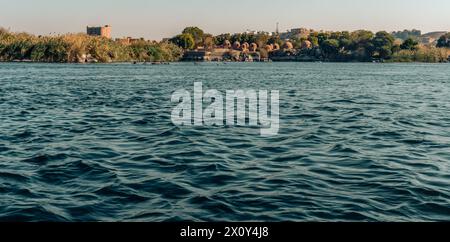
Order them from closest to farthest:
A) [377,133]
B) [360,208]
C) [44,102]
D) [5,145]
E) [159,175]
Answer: [360,208] < [159,175] < [5,145] < [377,133] < [44,102]

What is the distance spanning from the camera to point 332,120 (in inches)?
1078

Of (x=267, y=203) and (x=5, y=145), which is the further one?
(x=5, y=145)

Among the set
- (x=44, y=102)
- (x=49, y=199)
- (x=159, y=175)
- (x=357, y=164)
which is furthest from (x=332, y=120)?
(x=44, y=102)

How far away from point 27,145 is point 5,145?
31.1 inches

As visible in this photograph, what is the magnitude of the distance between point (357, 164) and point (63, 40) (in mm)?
181386

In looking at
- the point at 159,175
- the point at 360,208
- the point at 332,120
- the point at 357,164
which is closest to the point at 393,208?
the point at 360,208

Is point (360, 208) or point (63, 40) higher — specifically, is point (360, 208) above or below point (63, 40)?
below

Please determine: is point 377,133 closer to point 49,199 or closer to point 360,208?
point 360,208

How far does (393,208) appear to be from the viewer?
11086mm

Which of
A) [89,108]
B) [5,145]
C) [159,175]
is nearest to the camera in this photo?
[159,175]

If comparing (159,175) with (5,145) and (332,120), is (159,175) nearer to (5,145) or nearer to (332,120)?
(5,145)

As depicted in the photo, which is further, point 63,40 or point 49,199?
point 63,40
